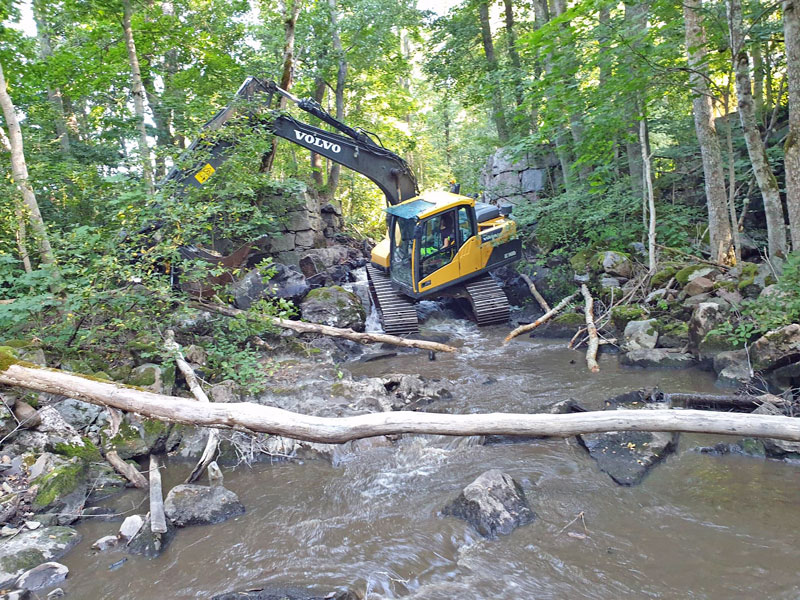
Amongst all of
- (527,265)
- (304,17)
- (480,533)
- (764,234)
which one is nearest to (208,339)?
(480,533)

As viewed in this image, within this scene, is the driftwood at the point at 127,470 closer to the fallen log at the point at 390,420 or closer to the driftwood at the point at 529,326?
the fallen log at the point at 390,420

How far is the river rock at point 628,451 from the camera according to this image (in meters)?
4.10

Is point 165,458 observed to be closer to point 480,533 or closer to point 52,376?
point 52,376

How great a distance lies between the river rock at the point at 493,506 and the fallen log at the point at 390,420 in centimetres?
41

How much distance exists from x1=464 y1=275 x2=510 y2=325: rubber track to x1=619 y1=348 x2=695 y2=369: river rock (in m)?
3.02

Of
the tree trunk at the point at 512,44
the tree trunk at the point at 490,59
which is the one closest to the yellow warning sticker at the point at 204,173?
the tree trunk at the point at 512,44

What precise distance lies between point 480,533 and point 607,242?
8.34 meters

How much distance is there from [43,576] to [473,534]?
113 inches

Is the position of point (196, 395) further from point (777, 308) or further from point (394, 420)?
point (777, 308)

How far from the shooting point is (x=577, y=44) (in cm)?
889

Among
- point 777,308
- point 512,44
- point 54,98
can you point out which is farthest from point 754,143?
point 54,98

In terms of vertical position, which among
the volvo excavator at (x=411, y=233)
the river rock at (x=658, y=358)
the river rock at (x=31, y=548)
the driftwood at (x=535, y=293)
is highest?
the volvo excavator at (x=411, y=233)

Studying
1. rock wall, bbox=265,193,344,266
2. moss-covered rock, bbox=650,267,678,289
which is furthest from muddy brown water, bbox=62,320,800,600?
rock wall, bbox=265,193,344,266

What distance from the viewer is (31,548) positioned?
347 cm
